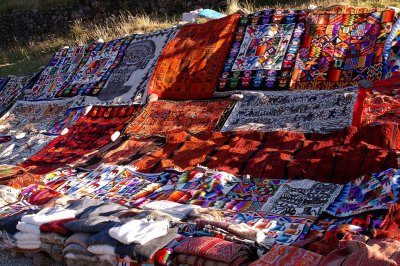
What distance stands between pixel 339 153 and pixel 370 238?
162 cm

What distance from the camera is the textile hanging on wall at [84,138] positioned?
6.76 metres

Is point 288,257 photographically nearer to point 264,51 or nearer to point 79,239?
point 79,239

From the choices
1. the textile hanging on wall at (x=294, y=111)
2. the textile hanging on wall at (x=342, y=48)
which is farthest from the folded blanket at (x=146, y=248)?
the textile hanging on wall at (x=342, y=48)

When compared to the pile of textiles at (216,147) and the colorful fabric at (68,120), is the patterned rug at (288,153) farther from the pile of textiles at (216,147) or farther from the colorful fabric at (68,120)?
the colorful fabric at (68,120)

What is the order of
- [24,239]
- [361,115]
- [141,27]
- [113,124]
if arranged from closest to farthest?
[24,239]
[361,115]
[113,124]
[141,27]

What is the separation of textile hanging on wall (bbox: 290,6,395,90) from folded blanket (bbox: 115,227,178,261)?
10.8 feet

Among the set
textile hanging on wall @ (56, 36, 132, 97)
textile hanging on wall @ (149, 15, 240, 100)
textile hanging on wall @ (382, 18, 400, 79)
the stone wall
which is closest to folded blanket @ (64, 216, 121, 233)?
textile hanging on wall @ (149, 15, 240, 100)

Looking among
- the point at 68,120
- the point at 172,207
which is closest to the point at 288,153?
the point at 172,207

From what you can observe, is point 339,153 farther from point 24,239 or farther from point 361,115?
point 24,239

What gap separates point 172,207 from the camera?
4.42 meters

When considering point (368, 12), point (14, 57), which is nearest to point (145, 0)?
point (14, 57)

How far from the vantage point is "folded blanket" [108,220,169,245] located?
11.9 feet

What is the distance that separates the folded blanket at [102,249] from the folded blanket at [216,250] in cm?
50

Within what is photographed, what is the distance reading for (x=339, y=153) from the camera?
473 cm
